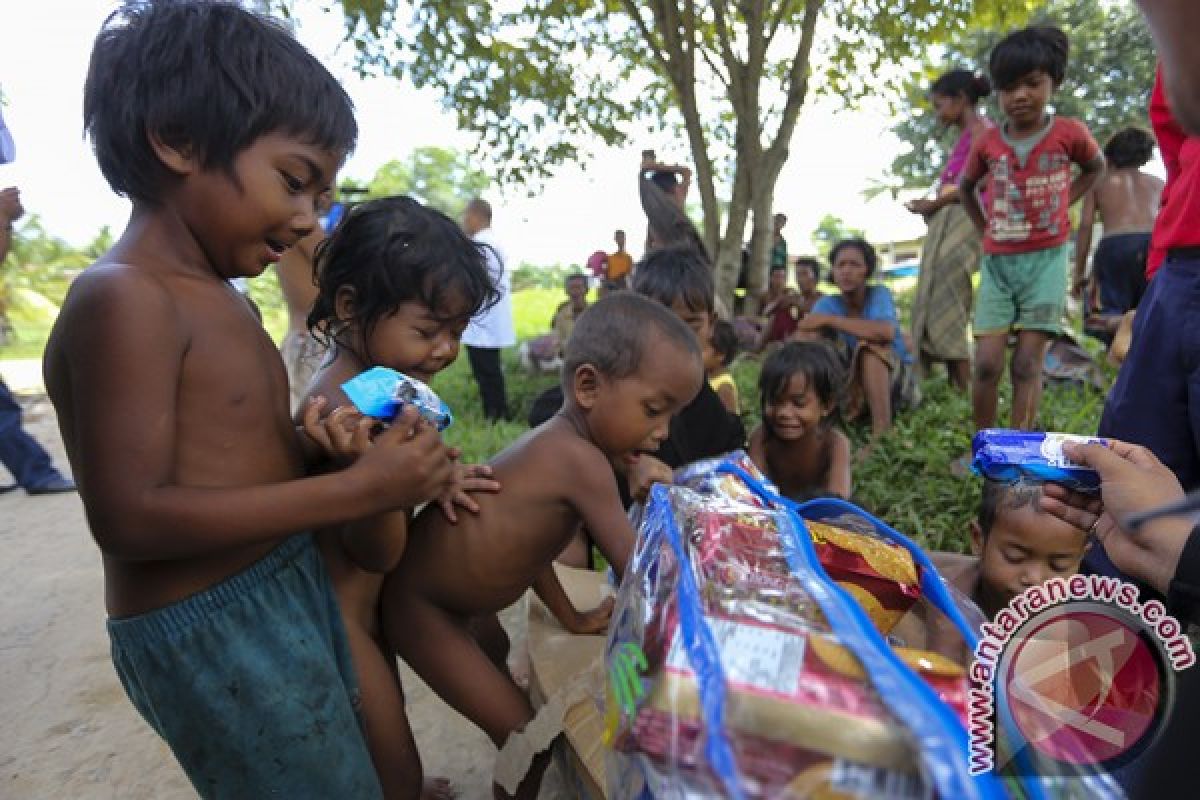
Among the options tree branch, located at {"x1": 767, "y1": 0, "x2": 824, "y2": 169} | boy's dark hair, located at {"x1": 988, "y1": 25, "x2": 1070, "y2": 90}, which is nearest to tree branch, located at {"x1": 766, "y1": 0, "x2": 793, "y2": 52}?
tree branch, located at {"x1": 767, "y1": 0, "x2": 824, "y2": 169}

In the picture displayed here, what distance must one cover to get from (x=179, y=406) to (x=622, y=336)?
3.18ft

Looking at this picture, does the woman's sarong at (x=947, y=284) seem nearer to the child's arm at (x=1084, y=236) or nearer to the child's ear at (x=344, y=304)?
the child's arm at (x=1084, y=236)

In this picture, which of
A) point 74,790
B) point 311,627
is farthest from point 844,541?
point 74,790

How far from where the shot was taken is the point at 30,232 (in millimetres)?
12414

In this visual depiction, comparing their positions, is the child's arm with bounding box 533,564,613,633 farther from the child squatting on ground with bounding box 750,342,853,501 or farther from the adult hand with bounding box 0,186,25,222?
the adult hand with bounding box 0,186,25,222

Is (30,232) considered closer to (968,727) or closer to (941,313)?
(941,313)

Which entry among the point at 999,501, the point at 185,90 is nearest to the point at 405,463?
the point at 185,90

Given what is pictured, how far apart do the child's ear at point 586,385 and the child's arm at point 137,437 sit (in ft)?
2.62

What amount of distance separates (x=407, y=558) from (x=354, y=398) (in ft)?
2.00

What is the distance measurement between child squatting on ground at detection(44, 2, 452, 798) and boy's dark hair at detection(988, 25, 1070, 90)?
303 cm

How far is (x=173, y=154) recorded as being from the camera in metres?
1.08

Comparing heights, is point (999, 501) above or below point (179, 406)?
below

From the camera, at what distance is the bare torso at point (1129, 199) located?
489cm

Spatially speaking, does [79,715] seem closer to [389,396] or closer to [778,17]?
[389,396]
